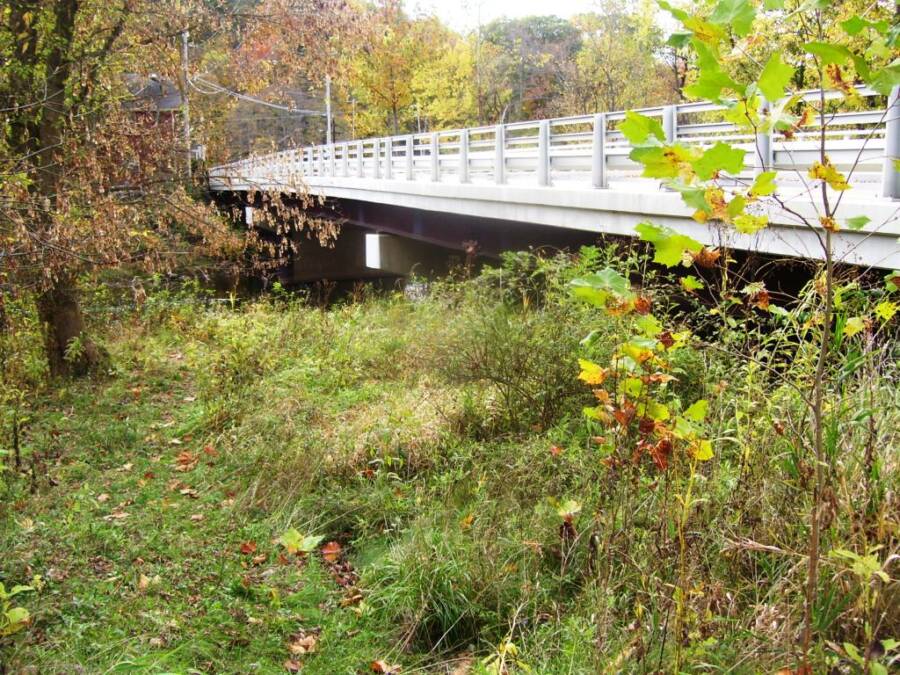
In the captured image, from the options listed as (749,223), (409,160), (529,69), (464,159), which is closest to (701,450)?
(749,223)

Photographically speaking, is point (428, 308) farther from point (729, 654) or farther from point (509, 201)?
point (729, 654)

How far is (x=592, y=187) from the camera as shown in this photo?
11.8 meters

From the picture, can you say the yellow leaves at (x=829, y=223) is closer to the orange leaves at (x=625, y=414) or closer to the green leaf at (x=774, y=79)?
the green leaf at (x=774, y=79)

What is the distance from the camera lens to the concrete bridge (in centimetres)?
679

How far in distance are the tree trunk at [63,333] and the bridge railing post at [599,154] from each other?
272 inches

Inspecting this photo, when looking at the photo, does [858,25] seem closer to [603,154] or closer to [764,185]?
[764,185]

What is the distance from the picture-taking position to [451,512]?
555 centimetres

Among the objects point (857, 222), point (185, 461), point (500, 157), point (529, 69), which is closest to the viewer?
point (857, 222)

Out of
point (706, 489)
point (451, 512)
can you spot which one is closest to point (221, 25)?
point (451, 512)

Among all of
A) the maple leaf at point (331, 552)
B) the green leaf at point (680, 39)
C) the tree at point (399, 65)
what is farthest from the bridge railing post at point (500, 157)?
the tree at point (399, 65)

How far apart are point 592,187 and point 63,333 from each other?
716 cm

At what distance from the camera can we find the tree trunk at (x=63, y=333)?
1005cm

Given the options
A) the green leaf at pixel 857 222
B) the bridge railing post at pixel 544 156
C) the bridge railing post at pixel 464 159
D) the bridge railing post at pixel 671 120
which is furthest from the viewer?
the bridge railing post at pixel 464 159

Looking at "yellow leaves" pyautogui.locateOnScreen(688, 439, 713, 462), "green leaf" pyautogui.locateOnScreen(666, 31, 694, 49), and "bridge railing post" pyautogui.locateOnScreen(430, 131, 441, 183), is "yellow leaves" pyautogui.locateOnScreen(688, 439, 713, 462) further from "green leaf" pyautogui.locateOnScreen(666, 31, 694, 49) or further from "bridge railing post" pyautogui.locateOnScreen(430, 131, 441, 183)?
"bridge railing post" pyautogui.locateOnScreen(430, 131, 441, 183)
